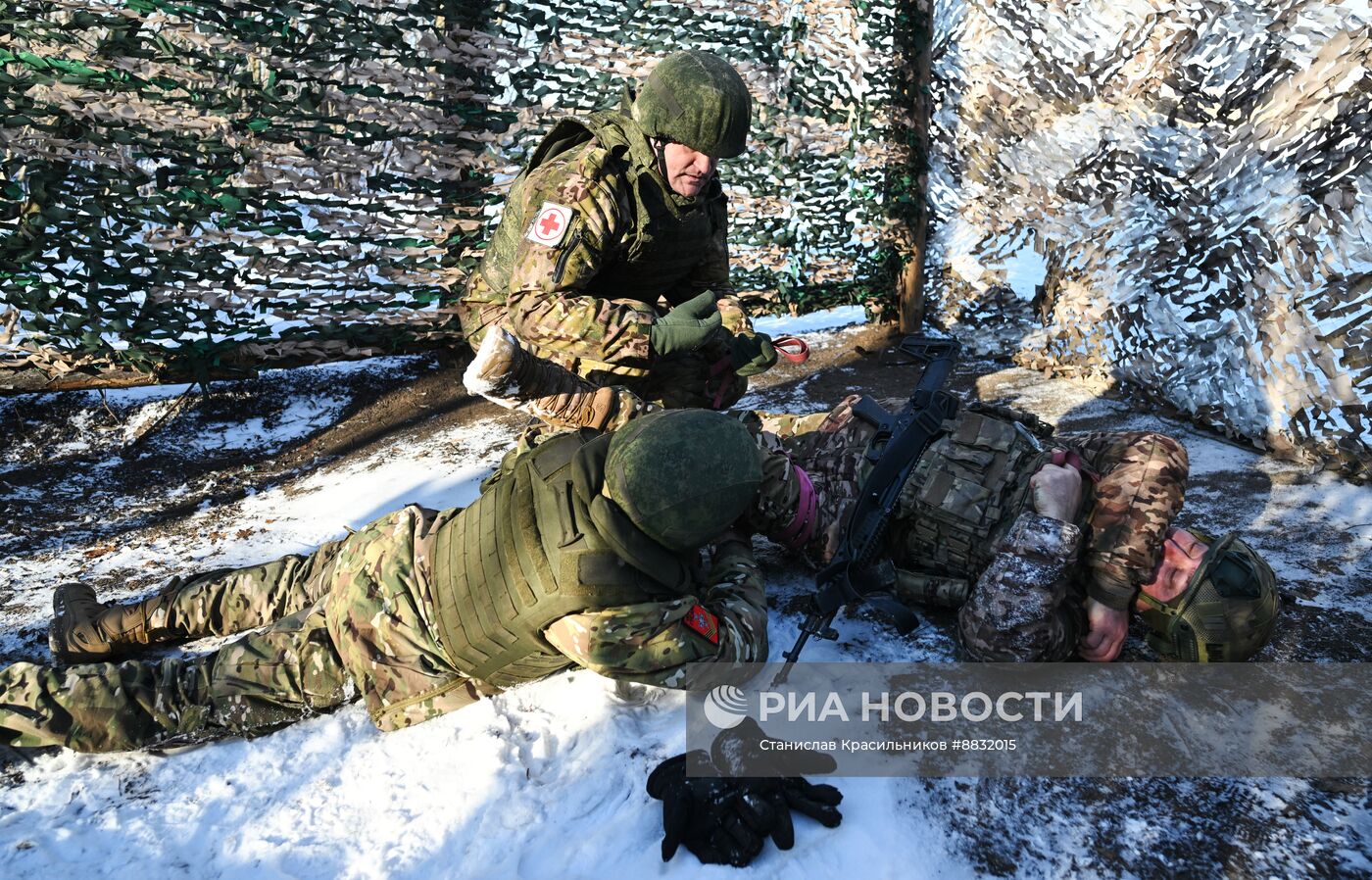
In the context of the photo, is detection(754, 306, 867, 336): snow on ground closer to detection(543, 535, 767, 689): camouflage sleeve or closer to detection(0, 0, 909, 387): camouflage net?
detection(0, 0, 909, 387): camouflage net

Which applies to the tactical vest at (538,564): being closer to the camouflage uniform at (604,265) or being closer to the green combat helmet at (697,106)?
the camouflage uniform at (604,265)

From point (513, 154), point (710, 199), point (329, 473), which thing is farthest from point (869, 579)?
point (513, 154)

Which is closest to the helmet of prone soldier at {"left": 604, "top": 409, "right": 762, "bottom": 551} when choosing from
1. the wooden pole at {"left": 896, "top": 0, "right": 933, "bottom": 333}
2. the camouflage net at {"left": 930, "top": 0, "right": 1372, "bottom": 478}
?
the camouflage net at {"left": 930, "top": 0, "right": 1372, "bottom": 478}

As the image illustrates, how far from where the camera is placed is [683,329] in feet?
9.95

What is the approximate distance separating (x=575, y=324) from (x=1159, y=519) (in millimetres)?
2010

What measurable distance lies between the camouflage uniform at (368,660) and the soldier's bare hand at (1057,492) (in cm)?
88

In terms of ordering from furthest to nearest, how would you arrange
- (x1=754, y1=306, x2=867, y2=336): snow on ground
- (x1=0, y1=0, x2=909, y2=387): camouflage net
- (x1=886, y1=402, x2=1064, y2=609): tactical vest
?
(x1=754, y1=306, x2=867, y2=336): snow on ground
(x1=0, y1=0, x2=909, y2=387): camouflage net
(x1=886, y1=402, x2=1064, y2=609): tactical vest

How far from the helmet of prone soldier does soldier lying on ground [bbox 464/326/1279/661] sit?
0.66 m

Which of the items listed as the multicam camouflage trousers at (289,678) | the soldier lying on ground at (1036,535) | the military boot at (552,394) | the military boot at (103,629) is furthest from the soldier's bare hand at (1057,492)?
the military boot at (103,629)

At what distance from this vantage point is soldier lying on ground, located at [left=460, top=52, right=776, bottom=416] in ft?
9.97

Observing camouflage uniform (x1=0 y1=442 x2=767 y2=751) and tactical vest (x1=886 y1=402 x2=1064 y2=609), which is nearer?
camouflage uniform (x1=0 y1=442 x2=767 y2=751)

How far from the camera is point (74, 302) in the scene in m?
3.91

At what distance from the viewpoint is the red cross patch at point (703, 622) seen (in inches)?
83.2

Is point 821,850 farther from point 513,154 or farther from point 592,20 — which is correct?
point 592,20
